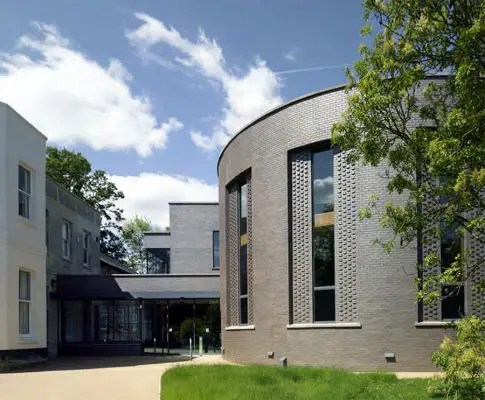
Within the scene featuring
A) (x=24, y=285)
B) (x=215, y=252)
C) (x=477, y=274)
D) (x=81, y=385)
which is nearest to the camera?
(x=81, y=385)

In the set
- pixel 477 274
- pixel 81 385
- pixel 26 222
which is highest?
pixel 26 222

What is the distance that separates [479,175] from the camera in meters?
7.96

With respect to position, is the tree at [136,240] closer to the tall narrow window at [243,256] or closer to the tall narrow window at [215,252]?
the tall narrow window at [215,252]

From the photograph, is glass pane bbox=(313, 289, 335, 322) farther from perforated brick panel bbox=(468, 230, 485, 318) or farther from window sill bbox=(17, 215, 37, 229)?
window sill bbox=(17, 215, 37, 229)

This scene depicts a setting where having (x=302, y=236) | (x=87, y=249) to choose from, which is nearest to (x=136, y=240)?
(x=87, y=249)

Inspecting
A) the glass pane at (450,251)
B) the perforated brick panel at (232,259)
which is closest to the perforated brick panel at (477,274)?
the glass pane at (450,251)

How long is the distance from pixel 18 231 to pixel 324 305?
32.5 feet

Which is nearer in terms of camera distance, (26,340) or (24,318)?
(26,340)

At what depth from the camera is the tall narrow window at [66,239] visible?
28594mm

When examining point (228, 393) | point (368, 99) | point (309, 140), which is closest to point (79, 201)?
point (309, 140)

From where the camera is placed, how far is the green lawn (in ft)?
35.9

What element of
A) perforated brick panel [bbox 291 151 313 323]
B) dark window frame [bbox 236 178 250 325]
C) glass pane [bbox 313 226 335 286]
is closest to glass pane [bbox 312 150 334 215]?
perforated brick panel [bbox 291 151 313 323]

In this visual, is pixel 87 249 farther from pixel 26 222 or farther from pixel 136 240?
pixel 136 240

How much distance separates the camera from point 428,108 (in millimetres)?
10328
